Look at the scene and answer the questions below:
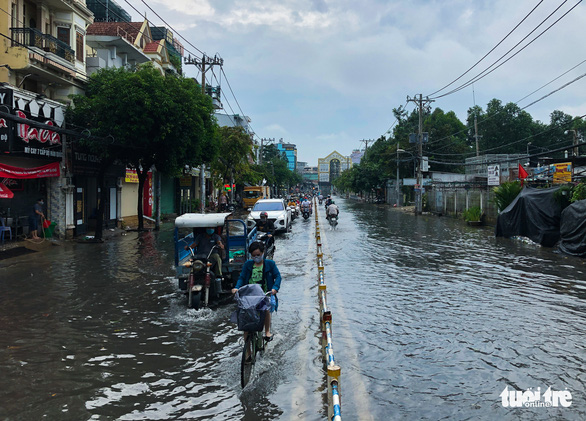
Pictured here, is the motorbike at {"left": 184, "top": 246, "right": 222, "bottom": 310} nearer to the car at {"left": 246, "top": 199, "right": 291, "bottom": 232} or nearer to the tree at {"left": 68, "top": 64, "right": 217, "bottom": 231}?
the tree at {"left": 68, "top": 64, "right": 217, "bottom": 231}

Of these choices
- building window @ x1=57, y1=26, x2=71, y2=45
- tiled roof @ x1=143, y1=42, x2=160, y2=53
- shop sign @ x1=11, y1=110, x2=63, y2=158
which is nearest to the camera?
shop sign @ x1=11, y1=110, x2=63, y2=158

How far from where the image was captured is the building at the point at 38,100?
1698 centimetres

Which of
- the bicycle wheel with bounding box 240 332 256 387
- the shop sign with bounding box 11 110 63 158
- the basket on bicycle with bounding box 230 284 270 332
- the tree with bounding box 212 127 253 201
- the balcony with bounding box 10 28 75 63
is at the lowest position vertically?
the bicycle wheel with bounding box 240 332 256 387

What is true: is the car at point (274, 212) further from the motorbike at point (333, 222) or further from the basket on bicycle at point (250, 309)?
the basket on bicycle at point (250, 309)

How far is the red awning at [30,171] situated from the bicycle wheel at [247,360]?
13.9 meters

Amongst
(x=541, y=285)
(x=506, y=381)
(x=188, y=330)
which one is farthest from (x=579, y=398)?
→ (x=541, y=285)

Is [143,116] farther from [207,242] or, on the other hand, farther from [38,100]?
[207,242]

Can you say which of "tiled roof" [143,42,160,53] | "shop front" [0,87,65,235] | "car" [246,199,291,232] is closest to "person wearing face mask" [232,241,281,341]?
"shop front" [0,87,65,235]

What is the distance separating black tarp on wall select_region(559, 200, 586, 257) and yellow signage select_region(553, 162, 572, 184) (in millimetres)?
5830

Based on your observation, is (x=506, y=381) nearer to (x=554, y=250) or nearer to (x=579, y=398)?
(x=579, y=398)

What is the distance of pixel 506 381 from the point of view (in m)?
5.41

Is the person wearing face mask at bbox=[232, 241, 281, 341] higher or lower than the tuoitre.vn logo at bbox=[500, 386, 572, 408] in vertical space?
higher

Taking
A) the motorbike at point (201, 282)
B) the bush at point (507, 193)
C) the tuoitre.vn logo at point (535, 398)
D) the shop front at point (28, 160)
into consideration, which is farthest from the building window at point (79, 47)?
the tuoitre.vn logo at point (535, 398)

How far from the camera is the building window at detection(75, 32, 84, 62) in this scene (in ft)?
74.3
